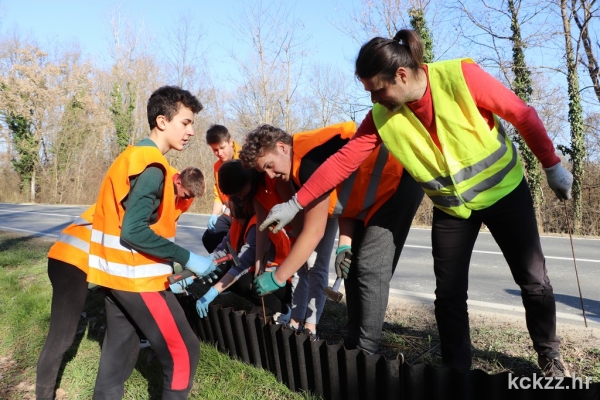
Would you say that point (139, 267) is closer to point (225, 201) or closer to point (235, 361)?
point (235, 361)

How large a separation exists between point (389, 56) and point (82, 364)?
298 cm

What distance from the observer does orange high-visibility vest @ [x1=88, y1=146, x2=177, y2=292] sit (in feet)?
7.48

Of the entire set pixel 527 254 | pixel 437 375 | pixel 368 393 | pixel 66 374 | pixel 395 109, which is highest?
pixel 395 109

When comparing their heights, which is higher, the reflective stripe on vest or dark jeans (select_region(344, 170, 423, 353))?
the reflective stripe on vest

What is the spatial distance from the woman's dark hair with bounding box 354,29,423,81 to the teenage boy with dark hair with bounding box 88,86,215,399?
1.03 m

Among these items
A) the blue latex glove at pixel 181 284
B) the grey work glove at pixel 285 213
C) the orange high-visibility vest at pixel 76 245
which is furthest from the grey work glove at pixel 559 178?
the orange high-visibility vest at pixel 76 245

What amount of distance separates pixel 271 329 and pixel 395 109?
4.85ft

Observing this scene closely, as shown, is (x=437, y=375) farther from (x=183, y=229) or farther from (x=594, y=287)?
(x=183, y=229)

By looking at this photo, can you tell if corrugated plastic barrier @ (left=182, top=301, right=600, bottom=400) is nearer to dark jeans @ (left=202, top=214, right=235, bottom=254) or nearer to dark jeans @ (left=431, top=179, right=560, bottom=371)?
dark jeans @ (left=431, top=179, right=560, bottom=371)

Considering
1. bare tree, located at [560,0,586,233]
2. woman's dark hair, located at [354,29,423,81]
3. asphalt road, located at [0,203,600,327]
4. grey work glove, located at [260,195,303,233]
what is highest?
bare tree, located at [560,0,586,233]

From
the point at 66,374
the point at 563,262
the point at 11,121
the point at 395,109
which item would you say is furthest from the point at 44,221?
the point at 11,121

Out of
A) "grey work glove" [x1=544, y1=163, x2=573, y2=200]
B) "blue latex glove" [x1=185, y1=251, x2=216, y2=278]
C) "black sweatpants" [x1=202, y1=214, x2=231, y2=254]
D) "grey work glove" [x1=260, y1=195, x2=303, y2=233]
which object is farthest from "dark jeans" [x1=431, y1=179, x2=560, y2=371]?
"black sweatpants" [x1=202, y1=214, x2=231, y2=254]

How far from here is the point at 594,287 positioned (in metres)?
5.23

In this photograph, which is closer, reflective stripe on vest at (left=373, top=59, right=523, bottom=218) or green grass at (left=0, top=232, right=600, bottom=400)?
reflective stripe on vest at (left=373, top=59, right=523, bottom=218)
